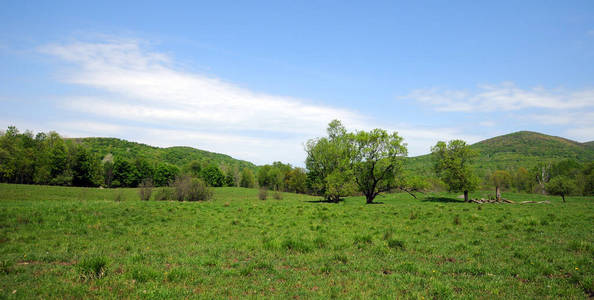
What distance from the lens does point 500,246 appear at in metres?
11.8

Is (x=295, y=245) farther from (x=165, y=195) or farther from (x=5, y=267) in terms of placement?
(x=165, y=195)

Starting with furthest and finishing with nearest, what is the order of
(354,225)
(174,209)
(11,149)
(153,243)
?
(11,149), (174,209), (354,225), (153,243)

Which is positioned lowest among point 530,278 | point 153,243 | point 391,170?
point 153,243

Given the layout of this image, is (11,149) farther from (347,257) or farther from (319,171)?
(347,257)

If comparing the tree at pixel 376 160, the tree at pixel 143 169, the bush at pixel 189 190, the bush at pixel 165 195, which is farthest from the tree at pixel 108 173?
the tree at pixel 376 160

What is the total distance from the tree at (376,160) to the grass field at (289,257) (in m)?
24.6

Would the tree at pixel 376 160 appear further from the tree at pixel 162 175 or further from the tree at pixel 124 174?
the tree at pixel 124 174

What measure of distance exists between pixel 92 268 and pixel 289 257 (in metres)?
6.02

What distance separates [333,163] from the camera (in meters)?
52.6

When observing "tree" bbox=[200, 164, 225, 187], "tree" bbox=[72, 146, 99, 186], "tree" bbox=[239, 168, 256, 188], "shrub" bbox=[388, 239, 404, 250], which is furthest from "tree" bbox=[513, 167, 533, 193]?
"tree" bbox=[72, 146, 99, 186]

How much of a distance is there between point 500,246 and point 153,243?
1560cm

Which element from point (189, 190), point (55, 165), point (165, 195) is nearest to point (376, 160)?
point (189, 190)

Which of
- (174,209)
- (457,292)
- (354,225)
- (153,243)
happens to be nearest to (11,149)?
(174,209)

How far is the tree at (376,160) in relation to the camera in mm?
43344
